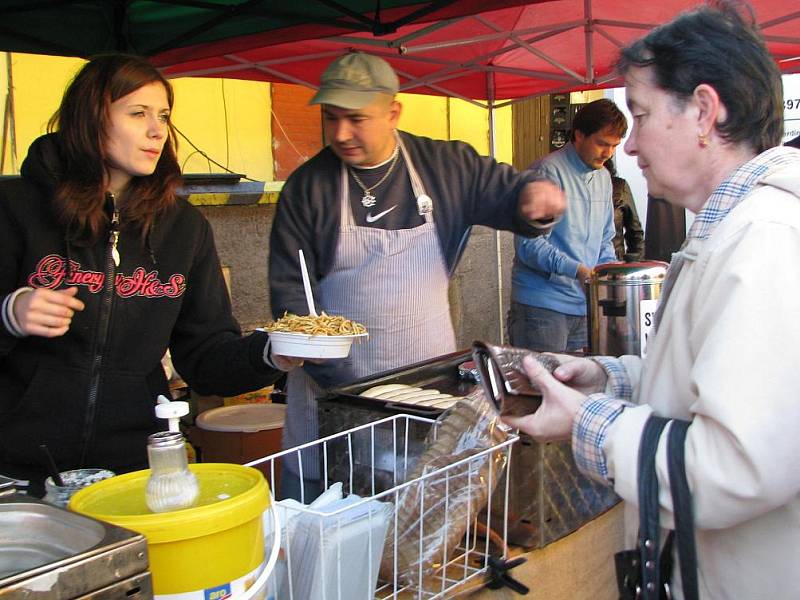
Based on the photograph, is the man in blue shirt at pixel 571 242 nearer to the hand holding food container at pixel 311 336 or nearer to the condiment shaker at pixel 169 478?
the hand holding food container at pixel 311 336

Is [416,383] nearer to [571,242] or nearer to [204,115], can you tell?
[571,242]

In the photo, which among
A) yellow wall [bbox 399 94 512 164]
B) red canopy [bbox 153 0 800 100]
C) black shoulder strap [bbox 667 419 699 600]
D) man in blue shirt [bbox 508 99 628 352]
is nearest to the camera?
black shoulder strap [bbox 667 419 699 600]

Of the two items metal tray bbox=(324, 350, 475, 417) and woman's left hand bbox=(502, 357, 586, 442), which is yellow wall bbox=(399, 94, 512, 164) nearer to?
metal tray bbox=(324, 350, 475, 417)

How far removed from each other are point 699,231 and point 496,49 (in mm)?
4749

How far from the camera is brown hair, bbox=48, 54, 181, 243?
6.66ft

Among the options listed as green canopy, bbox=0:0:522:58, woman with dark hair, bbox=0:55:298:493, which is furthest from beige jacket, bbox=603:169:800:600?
green canopy, bbox=0:0:522:58

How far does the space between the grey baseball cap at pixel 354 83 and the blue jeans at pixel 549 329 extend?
2049 mm

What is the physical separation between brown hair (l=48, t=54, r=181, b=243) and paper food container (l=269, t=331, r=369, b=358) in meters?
0.50

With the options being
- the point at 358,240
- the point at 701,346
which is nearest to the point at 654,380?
the point at 701,346

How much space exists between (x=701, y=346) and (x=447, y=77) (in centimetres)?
496

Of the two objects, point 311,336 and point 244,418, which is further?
point 244,418

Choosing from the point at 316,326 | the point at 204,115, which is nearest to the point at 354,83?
the point at 316,326

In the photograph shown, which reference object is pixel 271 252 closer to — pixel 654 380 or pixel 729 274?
pixel 654 380

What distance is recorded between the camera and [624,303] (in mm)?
3127
